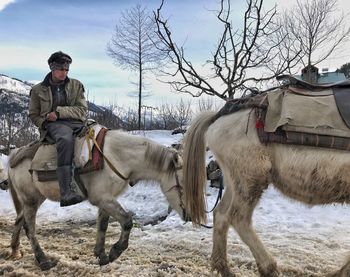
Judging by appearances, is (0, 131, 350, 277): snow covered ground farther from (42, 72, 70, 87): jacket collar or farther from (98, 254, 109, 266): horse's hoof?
(42, 72, 70, 87): jacket collar

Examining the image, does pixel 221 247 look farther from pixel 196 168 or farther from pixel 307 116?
pixel 307 116

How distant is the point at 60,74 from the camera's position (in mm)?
5133

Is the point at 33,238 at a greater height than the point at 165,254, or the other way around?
the point at 33,238

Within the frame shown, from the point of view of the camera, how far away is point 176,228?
21.4ft

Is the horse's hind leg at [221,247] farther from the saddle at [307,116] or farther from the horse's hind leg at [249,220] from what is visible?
the saddle at [307,116]

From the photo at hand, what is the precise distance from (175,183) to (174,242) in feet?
4.28

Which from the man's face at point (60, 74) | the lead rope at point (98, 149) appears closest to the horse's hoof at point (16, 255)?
the lead rope at point (98, 149)

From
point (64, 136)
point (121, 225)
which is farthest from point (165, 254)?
point (64, 136)

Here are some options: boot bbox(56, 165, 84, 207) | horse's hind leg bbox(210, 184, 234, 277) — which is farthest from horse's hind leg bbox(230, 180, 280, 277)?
boot bbox(56, 165, 84, 207)

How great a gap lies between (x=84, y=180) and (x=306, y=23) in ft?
55.8

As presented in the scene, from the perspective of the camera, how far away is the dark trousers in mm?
4598

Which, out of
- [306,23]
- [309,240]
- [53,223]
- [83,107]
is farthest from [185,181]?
[306,23]

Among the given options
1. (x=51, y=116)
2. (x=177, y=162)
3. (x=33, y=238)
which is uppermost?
(x=51, y=116)

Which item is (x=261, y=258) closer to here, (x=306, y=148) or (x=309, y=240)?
(x=306, y=148)
